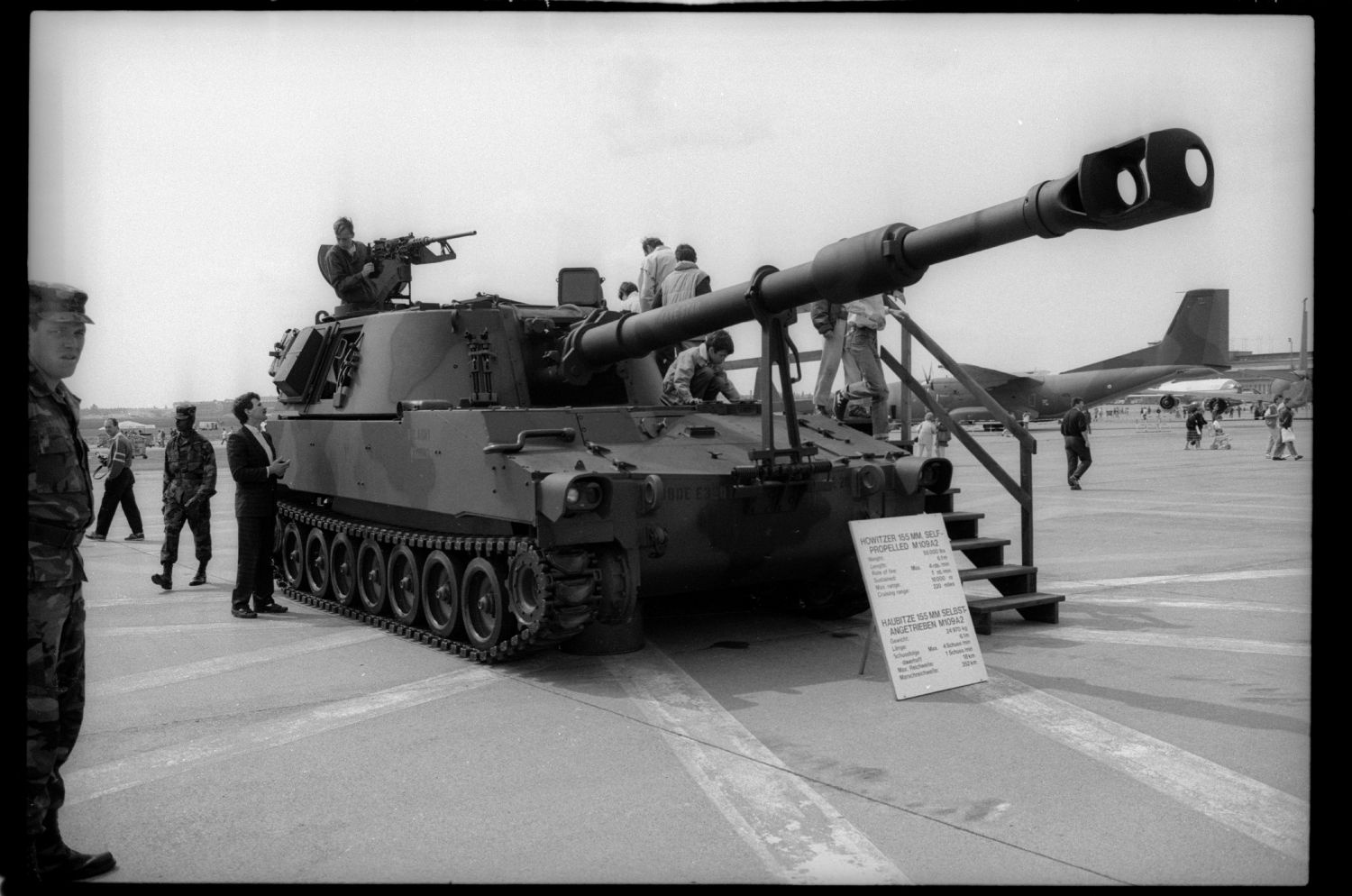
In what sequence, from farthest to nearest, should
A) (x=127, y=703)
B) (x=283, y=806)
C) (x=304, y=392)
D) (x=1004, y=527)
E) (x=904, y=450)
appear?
(x=1004, y=527)
(x=304, y=392)
(x=904, y=450)
(x=127, y=703)
(x=283, y=806)

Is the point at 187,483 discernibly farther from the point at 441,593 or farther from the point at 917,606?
the point at 917,606

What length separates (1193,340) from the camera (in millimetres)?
38031

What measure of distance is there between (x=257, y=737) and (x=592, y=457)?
8.69 ft

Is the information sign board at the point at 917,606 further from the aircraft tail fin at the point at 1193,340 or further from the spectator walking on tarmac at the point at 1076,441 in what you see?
the aircraft tail fin at the point at 1193,340

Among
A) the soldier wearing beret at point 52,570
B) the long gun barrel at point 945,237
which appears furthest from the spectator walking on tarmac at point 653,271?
the soldier wearing beret at point 52,570

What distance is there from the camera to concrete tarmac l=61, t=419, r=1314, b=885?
416 centimetres

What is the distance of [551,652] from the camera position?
7.96m

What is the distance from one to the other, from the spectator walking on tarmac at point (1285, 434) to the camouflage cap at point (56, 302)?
27.8 m

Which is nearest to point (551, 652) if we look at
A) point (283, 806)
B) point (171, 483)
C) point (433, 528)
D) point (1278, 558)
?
point (433, 528)

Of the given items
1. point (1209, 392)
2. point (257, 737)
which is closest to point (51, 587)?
point (257, 737)

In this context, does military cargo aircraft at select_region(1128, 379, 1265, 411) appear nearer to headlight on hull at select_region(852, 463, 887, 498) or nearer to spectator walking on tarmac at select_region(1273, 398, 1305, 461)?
spectator walking on tarmac at select_region(1273, 398, 1305, 461)

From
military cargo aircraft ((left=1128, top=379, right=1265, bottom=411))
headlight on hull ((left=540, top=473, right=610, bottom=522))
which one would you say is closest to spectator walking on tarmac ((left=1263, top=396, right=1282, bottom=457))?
headlight on hull ((left=540, top=473, right=610, bottom=522))

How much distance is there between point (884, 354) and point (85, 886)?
23.8ft

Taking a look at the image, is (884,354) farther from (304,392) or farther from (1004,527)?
(1004,527)
